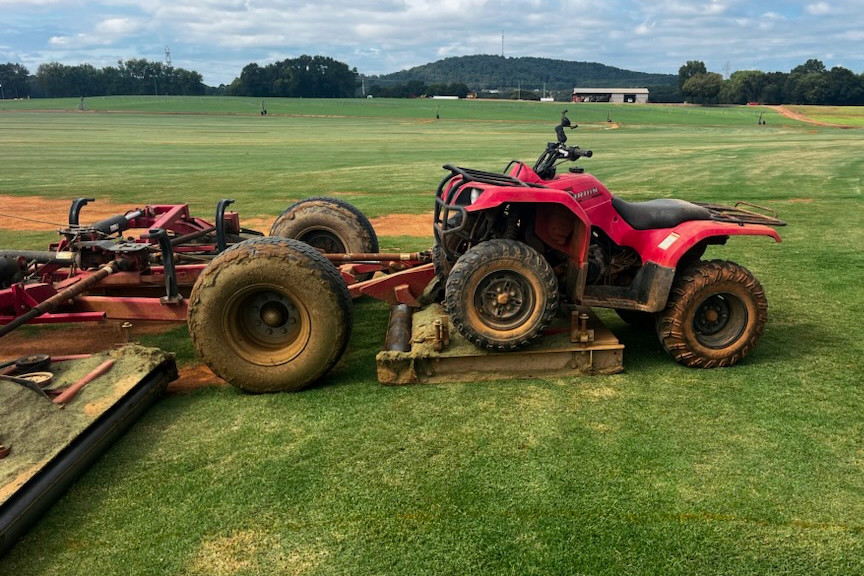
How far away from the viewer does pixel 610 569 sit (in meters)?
2.88

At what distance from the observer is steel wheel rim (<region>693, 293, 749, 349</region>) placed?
197 inches

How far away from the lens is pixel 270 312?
15.4 feet

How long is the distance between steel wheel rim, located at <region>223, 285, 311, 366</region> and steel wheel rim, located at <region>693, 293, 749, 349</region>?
3051 millimetres

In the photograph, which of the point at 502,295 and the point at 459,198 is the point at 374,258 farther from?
the point at 502,295

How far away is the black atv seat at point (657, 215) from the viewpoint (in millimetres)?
5117

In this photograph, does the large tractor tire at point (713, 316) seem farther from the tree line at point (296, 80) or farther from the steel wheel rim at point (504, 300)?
the tree line at point (296, 80)

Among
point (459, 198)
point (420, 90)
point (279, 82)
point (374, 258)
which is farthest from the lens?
point (420, 90)

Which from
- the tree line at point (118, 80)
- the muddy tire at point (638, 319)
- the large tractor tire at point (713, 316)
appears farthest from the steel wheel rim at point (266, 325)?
the tree line at point (118, 80)

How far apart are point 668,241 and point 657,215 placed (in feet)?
0.99

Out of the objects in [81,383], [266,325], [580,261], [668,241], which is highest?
[668,241]

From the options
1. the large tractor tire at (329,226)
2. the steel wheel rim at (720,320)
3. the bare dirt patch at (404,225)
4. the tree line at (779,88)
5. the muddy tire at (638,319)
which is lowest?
the muddy tire at (638,319)

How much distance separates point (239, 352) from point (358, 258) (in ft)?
5.64

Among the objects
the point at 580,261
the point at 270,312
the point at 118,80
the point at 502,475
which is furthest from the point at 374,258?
the point at 118,80

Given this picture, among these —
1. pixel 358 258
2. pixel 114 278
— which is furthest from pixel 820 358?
pixel 114 278
